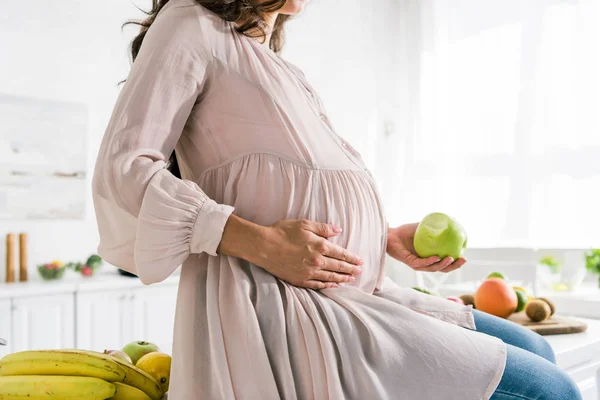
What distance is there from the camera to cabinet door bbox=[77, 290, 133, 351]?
3021mm

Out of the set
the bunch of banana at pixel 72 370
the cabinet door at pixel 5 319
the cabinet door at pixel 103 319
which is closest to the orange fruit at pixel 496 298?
the bunch of banana at pixel 72 370

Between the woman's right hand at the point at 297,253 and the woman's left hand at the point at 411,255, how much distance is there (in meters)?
0.32

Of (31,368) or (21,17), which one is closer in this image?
(31,368)

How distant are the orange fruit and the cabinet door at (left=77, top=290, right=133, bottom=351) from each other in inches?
79.8

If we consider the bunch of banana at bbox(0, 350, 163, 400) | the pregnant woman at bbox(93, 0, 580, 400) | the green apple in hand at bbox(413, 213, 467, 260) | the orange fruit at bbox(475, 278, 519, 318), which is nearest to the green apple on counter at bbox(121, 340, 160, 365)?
the bunch of banana at bbox(0, 350, 163, 400)

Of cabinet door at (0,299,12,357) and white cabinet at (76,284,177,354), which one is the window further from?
cabinet door at (0,299,12,357)

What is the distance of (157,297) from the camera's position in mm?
3256

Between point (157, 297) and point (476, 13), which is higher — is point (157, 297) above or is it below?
below

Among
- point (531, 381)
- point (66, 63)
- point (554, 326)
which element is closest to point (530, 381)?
point (531, 381)

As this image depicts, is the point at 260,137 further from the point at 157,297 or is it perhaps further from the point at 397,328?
the point at 157,297

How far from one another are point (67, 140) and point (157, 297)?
1.09 metres

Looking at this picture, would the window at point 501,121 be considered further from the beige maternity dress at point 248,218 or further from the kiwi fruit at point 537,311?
the beige maternity dress at point 248,218

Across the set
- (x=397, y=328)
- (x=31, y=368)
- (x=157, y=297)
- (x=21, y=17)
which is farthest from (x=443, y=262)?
(x=21, y=17)

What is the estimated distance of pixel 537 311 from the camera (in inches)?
67.0
